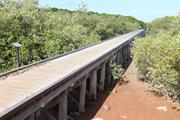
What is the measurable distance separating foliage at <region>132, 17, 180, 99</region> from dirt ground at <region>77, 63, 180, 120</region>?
83 cm

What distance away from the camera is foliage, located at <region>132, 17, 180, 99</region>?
18.6 metres

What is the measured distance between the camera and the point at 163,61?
19.2 metres

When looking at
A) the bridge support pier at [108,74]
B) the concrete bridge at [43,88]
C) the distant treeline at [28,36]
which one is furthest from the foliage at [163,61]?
the distant treeline at [28,36]

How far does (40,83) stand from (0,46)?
946 cm

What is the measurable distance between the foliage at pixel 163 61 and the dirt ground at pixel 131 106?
83 cm

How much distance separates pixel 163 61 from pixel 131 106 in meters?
3.31

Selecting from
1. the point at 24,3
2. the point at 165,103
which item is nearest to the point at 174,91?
the point at 165,103

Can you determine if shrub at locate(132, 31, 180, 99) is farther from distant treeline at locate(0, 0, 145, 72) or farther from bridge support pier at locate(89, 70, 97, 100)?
distant treeline at locate(0, 0, 145, 72)

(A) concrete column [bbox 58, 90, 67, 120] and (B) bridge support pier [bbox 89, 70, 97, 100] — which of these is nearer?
(A) concrete column [bbox 58, 90, 67, 120]

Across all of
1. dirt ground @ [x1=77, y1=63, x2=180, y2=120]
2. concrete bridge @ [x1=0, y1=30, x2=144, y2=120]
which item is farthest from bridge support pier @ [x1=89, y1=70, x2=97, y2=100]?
dirt ground @ [x1=77, y1=63, x2=180, y2=120]

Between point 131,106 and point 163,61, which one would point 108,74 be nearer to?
point 131,106

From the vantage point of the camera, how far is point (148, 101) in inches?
837

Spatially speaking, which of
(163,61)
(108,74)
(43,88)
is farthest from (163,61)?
(43,88)

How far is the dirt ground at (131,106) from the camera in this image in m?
17.7
